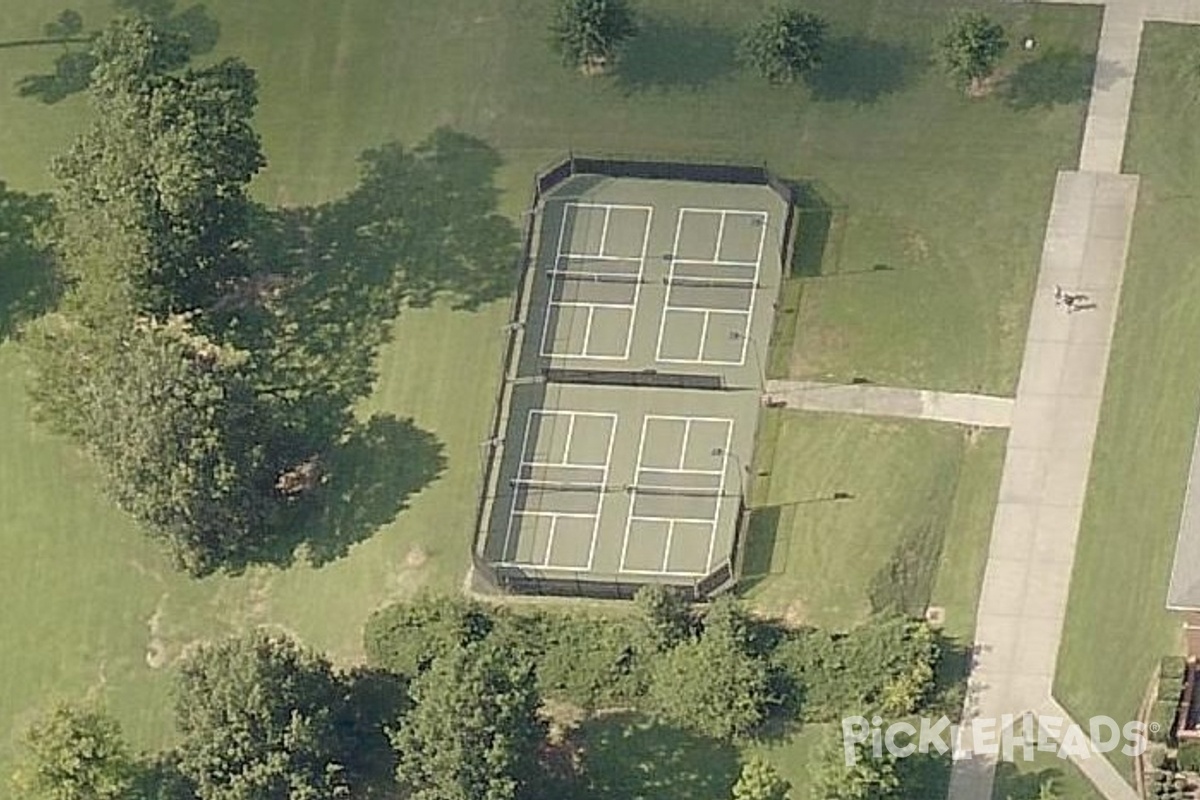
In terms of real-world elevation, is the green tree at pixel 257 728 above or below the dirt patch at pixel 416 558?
below

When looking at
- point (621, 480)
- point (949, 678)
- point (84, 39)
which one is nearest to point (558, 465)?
point (621, 480)

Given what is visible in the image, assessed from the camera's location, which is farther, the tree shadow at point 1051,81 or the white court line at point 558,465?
the tree shadow at point 1051,81

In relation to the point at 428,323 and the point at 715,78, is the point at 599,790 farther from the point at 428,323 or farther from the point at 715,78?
the point at 715,78

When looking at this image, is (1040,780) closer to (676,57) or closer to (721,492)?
(721,492)

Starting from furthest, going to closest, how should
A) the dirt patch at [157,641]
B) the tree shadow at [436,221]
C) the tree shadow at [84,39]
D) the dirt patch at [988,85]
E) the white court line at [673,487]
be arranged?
1. the tree shadow at [84,39]
2. the tree shadow at [436,221]
3. the dirt patch at [988,85]
4. the dirt patch at [157,641]
5. the white court line at [673,487]

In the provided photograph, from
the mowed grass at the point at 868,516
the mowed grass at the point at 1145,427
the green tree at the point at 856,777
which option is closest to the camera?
the green tree at the point at 856,777

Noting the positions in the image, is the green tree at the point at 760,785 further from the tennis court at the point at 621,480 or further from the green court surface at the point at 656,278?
the green court surface at the point at 656,278

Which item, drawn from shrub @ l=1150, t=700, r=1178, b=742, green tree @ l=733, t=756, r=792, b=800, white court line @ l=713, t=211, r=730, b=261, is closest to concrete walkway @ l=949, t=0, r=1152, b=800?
shrub @ l=1150, t=700, r=1178, b=742

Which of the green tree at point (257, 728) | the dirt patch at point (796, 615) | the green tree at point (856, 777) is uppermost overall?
the dirt patch at point (796, 615)

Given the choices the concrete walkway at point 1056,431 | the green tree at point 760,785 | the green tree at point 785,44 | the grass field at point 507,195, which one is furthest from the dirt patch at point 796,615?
the green tree at point 785,44

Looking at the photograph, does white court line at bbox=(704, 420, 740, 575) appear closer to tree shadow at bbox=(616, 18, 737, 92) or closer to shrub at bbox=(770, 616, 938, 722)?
shrub at bbox=(770, 616, 938, 722)
